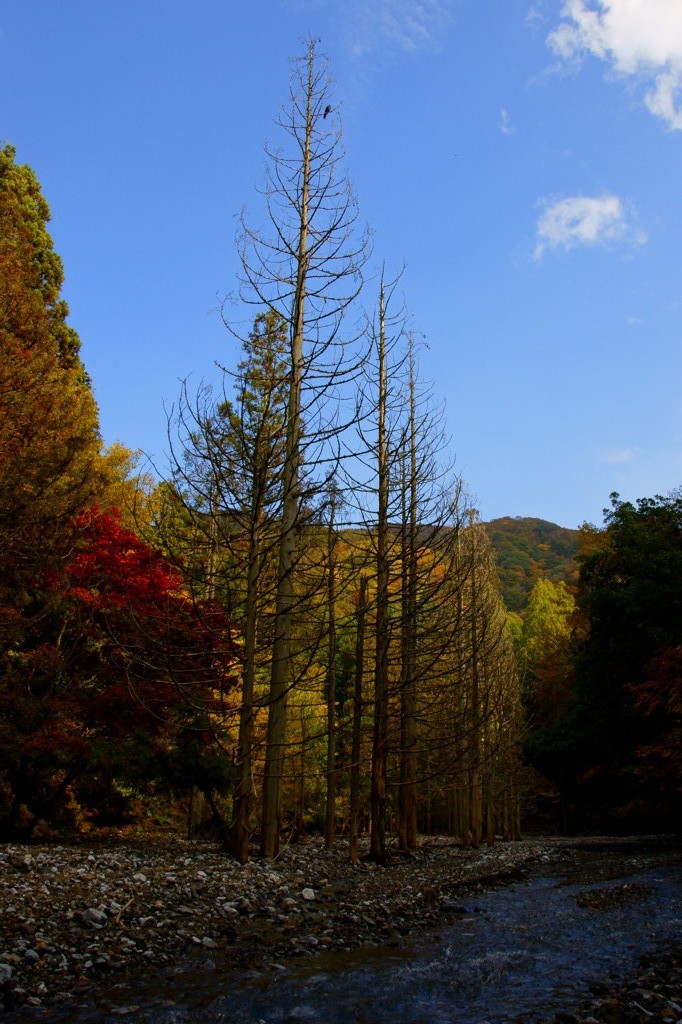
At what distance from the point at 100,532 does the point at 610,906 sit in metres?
10.1

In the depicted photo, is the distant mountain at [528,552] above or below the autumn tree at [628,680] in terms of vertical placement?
above

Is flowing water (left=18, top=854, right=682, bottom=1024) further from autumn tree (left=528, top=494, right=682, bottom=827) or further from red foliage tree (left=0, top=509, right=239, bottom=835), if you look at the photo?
autumn tree (left=528, top=494, right=682, bottom=827)

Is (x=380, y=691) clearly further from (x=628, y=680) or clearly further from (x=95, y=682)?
(x=628, y=680)

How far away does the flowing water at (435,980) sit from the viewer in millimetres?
3729

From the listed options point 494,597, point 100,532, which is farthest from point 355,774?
point 494,597

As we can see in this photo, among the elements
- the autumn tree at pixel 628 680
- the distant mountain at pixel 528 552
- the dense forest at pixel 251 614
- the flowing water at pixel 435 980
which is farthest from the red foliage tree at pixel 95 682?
the distant mountain at pixel 528 552

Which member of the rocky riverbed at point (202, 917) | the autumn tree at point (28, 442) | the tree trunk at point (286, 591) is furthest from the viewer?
the autumn tree at point (28, 442)

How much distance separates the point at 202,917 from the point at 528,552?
80.3m

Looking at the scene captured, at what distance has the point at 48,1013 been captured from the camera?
350 centimetres

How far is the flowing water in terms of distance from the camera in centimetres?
373

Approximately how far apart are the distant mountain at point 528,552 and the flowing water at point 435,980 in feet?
173

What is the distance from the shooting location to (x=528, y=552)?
8225 centimetres

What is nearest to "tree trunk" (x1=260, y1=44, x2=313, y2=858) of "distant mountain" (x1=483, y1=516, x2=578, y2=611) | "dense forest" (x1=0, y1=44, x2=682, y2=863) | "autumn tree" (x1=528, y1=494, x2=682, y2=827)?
"dense forest" (x1=0, y1=44, x2=682, y2=863)

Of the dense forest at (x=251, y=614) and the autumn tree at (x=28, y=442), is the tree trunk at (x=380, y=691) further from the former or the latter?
the autumn tree at (x=28, y=442)
